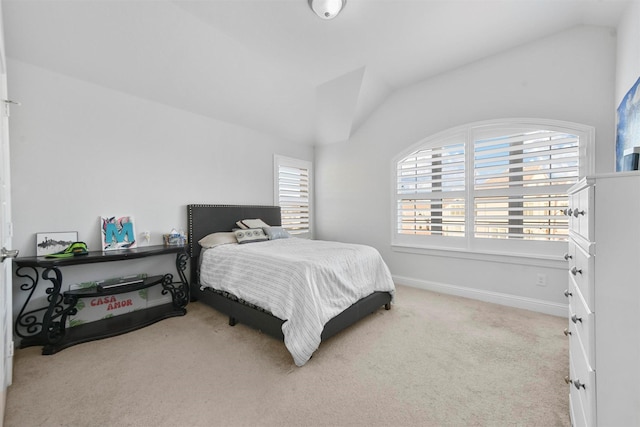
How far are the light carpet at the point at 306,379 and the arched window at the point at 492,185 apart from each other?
103 cm

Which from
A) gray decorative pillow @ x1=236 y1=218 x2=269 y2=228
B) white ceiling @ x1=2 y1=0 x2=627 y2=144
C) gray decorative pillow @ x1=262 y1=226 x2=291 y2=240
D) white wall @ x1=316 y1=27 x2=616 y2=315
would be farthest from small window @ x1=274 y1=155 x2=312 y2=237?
white ceiling @ x1=2 y1=0 x2=627 y2=144

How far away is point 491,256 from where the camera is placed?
314 centimetres

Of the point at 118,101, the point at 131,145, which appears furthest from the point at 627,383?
the point at 118,101

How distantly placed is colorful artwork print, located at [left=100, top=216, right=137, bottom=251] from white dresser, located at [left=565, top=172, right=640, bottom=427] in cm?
359

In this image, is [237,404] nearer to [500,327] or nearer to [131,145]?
[500,327]

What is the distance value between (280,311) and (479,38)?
3443 mm

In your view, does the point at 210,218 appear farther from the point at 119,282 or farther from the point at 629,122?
the point at 629,122

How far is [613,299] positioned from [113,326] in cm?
353

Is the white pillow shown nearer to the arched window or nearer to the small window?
the small window

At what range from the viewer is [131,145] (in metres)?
2.89

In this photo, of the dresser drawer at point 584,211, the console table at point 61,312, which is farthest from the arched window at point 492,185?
the console table at point 61,312

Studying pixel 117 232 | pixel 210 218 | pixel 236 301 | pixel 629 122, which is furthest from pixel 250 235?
pixel 629 122

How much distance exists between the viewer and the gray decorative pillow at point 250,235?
10.9 ft

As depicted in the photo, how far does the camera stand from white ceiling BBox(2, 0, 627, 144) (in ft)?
7.25
